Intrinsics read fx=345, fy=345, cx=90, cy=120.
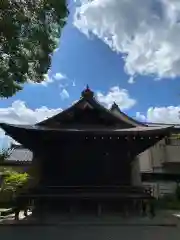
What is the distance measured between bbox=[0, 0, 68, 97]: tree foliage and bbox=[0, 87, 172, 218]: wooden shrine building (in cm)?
610

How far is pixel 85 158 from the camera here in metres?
18.5

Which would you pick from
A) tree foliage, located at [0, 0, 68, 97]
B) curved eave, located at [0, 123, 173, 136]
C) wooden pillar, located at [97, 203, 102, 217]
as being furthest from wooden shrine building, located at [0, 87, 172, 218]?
tree foliage, located at [0, 0, 68, 97]

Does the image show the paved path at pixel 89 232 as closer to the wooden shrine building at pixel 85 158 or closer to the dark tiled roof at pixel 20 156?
the wooden shrine building at pixel 85 158

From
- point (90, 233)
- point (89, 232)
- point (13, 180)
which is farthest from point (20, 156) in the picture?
point (90, 233)

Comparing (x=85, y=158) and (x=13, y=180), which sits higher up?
(x=85, y=158)

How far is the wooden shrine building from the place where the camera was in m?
17.5

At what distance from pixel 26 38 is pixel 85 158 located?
9.15 meters

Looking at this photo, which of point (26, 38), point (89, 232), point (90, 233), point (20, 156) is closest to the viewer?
point (26, 38)

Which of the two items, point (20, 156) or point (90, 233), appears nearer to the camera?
point (90, 233)

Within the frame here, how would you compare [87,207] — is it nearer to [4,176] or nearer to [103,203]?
[103,203]

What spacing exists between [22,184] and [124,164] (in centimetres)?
971

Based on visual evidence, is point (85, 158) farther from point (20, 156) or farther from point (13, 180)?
point (20, 156)

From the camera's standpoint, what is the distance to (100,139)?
18.2 m

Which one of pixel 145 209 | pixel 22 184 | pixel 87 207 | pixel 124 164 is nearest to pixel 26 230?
pixel 87 207
